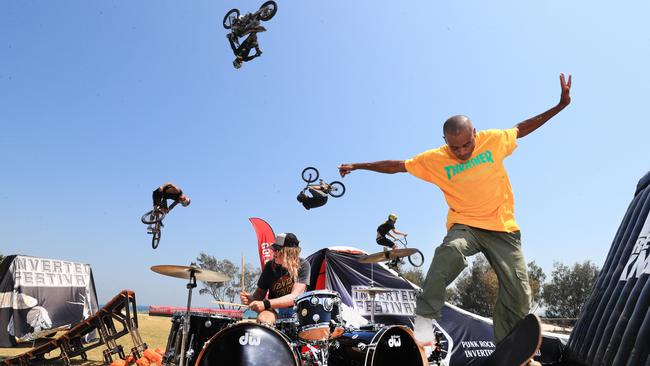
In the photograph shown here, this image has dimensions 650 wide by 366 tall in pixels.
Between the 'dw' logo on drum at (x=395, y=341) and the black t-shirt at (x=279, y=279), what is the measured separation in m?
2.22

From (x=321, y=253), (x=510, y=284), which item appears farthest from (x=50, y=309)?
(x=510, y=284)

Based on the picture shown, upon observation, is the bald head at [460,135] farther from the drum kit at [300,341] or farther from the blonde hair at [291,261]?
the blonde hair at [291,261]

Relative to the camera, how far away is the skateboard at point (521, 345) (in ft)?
7.54

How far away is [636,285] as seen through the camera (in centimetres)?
329

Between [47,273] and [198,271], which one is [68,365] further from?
[198,271]

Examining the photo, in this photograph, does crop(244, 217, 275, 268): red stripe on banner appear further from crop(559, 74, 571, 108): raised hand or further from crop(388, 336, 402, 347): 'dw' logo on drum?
crop(559, 74, 571, 108): raised hand

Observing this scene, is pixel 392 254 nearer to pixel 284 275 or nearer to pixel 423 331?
pixel 284 275

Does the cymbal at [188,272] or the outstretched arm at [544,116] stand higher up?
the outstretched arm at [544,116]

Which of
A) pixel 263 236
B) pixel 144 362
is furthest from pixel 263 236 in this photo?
pixel 144 362

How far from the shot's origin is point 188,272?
5.83 meters

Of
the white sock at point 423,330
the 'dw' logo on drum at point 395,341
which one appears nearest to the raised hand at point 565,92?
the white sock at point 423,330

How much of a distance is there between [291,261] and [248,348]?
2383mm

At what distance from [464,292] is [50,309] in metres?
38.9

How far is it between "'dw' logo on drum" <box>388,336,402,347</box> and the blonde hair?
7.59 ft
